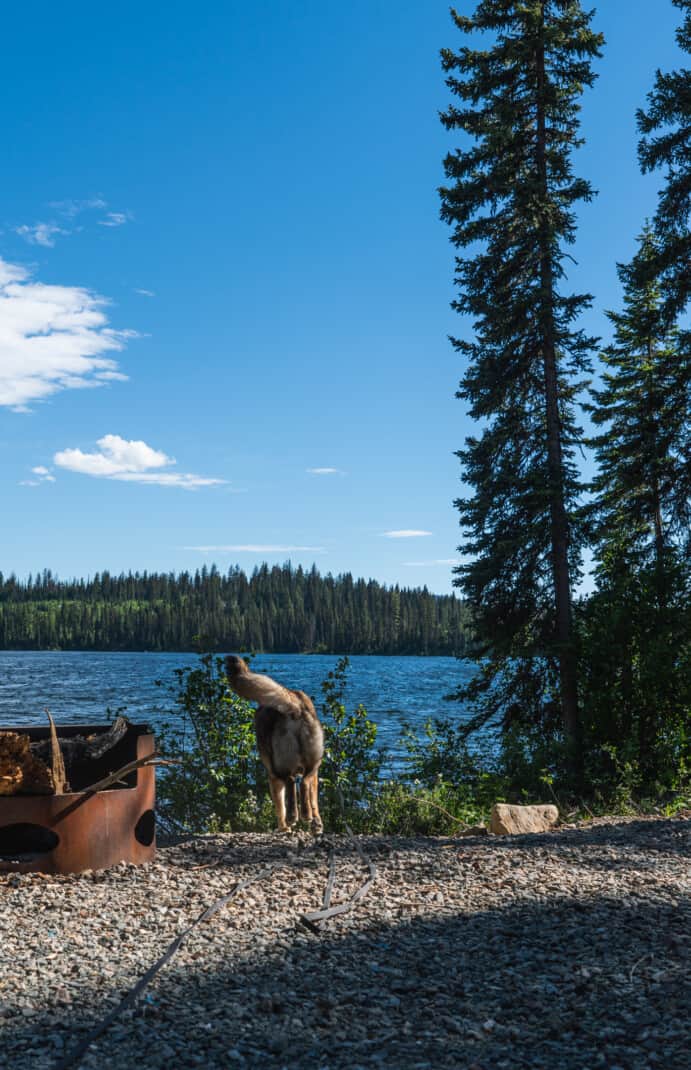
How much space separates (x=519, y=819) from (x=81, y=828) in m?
4.49

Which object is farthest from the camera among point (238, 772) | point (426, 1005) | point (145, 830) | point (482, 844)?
point (238, 772)

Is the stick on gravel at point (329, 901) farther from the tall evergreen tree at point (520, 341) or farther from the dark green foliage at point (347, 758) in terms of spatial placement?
the tall evergreen tree at point (520, 341)

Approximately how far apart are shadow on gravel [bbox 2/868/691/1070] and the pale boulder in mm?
3386

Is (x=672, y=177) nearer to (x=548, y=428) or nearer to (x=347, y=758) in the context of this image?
(x=548, y=428)

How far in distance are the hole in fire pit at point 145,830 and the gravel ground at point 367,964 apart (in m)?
0.43

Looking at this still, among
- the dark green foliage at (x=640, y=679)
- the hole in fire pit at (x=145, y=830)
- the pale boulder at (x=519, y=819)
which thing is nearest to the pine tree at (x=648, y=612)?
the dark green foliage at (x=640, y=679)

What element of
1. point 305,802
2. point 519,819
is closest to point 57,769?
point 305,802

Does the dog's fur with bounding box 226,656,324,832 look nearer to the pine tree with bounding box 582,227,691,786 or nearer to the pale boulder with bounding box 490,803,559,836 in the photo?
the pale boulder with bounding box 490,803,559,836

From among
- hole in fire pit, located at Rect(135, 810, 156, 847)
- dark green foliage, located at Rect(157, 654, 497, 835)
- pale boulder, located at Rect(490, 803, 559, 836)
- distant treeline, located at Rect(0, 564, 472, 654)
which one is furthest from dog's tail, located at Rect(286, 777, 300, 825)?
distant treeline, located at Rect(0, 564, 472, 654)

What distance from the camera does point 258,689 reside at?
6641 millimetres

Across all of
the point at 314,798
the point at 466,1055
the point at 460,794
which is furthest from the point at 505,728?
the point at 466,1055

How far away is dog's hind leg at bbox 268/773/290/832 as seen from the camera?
7.69 meters

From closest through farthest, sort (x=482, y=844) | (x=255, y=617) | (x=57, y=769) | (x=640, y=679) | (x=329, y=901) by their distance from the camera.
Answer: (x=329, y=901)
(x=57, y=769)
(x=482, y=844)
(x=640, y=679)
(x=255, y=617)

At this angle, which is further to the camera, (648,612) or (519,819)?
(648,612)
